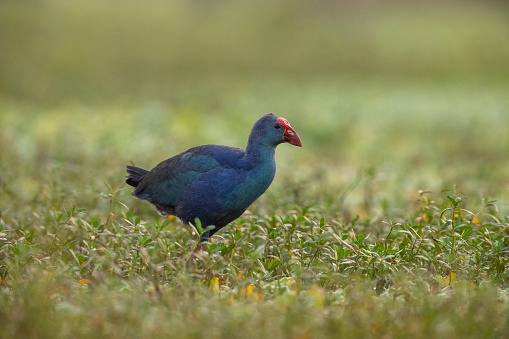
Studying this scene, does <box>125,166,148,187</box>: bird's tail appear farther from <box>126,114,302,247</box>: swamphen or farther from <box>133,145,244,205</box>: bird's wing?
<box>126,114,302,247</box>: swamphen

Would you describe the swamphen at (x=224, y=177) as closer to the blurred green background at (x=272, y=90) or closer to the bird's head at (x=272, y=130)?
the bird's head at (x=272, y=130)

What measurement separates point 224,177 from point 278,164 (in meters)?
Result: 3.83

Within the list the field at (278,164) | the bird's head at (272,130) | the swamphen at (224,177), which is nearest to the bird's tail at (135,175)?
the field at (278,164)

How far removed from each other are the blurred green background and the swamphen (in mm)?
1043

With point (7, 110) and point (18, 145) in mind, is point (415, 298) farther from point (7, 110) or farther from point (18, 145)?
point (7, 110)

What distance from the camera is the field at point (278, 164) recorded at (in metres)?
2.93

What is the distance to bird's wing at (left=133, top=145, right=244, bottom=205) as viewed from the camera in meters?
4.16

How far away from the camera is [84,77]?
1515 cm

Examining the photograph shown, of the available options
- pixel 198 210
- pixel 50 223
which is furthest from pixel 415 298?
pixel 50 223

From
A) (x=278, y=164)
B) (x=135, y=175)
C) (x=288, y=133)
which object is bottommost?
(x=278, y=164)

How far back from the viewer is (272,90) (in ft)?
49.4

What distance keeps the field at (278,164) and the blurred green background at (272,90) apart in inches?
2.3

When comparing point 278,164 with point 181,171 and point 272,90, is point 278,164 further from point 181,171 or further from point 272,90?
point 272,90

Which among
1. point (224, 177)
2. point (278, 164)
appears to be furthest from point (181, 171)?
point (278, 164)
